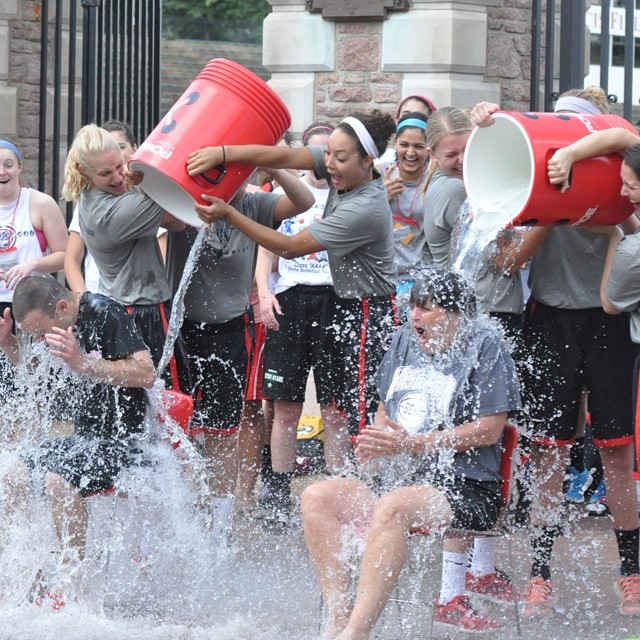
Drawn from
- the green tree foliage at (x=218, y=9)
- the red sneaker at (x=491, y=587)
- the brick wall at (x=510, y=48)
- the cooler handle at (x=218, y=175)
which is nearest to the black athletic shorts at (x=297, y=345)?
the red sneaker at (x=491, y=587)

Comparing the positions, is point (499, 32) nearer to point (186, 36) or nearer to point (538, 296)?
A: point (538, 296)

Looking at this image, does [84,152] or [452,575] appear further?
[84,152]

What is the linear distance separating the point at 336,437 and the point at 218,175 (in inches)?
63.3

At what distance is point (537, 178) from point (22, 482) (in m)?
2.11

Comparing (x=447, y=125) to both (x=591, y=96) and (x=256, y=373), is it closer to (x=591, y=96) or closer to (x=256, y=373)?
(x=591, y=96)

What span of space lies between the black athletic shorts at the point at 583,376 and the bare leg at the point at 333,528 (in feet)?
2.86

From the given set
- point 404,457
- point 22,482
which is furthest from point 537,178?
point 22,482

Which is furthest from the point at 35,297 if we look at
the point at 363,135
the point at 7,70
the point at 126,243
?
the point at 7,70

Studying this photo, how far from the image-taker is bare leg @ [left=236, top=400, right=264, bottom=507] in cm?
586

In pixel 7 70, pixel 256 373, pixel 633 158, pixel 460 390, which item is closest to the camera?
pixel 633 158

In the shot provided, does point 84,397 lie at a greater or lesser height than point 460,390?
lesser

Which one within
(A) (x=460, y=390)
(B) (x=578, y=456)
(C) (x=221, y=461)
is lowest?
(B) (x=578, y=456)

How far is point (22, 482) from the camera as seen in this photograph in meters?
4.48

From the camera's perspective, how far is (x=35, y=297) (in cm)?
438
